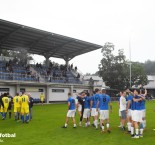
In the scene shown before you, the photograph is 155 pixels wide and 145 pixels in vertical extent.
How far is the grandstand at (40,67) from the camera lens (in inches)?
1563

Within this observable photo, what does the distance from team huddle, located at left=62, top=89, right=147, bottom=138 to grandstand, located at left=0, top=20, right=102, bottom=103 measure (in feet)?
76.5

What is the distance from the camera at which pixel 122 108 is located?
14086 mm

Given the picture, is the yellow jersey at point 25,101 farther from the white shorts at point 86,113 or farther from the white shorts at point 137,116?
the white shorts at point 137,116

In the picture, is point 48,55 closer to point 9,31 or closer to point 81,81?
point 81,81

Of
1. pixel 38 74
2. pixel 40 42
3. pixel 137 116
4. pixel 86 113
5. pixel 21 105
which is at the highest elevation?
pixel 40 42

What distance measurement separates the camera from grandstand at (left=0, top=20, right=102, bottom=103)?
1563 inches

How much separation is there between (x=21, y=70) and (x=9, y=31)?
6.86 m

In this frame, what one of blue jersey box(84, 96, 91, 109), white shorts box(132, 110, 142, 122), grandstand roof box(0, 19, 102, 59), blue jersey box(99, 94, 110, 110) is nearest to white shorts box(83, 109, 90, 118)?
blue jersey box(84, 96, 91, 109)

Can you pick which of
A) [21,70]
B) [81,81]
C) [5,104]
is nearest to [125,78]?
[81,81]

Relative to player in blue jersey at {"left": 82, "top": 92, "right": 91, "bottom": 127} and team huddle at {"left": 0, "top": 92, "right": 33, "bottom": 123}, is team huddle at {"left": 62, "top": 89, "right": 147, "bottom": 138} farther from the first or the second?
team huddle at {"left": 0, "top": 92, "right": 33, "bottom": 123}

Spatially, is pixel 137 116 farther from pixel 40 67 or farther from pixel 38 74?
pixel 40 67

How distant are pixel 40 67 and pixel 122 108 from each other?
1429 inches

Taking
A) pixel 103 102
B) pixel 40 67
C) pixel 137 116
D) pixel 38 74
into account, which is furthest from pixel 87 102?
pixel 40 67

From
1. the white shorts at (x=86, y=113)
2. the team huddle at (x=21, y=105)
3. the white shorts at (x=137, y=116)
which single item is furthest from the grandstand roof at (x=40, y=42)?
the white shorts at (x=137, y=116)
